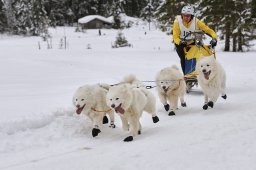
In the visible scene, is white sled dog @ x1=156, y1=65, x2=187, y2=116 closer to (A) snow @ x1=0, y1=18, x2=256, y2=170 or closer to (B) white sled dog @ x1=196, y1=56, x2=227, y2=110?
(A) snow @ x1=0, y1=18, x2=256, y2=170

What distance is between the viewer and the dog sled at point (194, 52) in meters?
8.43

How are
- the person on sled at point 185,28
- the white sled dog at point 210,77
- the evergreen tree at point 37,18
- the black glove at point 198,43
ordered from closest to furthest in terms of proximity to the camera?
the white sled dog at point 210,77 < the black glove at point 198,43 < the person on sled at point 185,28 < the evergreen tree at point 37,18

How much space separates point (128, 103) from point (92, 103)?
2.34 feet

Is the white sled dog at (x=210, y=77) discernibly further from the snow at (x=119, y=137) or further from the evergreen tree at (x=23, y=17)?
the evergreen tree at (x=23, y=17)

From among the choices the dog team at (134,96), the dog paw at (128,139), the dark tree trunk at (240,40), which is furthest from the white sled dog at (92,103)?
the dark tree trunk at (240,40)

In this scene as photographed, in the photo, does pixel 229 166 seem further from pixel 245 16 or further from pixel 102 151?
pixel 245 16

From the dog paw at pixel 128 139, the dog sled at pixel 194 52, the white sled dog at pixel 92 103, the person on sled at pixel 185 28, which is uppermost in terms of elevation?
the person on sled at pixel 185 28

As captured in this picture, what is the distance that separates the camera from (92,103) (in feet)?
18.9

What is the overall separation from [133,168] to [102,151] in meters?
1.11

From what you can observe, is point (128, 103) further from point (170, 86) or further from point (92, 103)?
point (170, 86)

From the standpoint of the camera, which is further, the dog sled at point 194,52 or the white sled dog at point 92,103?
the dog sled at point 194,52

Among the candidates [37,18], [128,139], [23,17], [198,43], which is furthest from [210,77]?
[23,17]

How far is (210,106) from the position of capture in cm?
709

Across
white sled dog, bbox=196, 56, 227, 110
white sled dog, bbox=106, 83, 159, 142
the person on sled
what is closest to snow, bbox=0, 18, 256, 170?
white sled dog, bbox=106, 83, 159, 142
